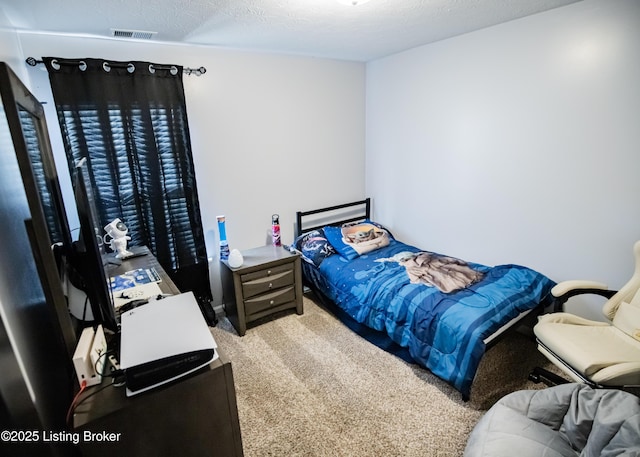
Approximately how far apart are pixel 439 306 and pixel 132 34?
2749 millimetres

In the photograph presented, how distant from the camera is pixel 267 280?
2.80m

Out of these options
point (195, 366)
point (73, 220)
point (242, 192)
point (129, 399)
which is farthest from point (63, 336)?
point (242, 192)

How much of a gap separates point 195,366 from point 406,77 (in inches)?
120

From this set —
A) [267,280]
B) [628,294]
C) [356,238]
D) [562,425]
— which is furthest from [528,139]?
[267,280]

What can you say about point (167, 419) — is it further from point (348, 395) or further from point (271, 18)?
point (271, 18)

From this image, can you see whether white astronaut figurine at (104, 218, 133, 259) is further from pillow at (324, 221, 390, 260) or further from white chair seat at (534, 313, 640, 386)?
white chair seat at (534, 313, 640, 386)

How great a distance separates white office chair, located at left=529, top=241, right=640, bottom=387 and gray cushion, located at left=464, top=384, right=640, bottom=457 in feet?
0.77

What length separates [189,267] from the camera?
110 inches

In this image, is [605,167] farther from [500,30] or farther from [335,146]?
[335,146]

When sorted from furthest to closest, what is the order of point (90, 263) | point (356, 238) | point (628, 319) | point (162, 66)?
point (356, 238) < point (162, 66) < point (628, 319) < point (90, 263)

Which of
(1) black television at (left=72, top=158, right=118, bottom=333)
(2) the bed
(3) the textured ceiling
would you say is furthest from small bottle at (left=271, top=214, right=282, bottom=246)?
(1) black television at (left=72, top=158, right=118, bottom=333)

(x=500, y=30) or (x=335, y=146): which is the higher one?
(x=500, y=30)

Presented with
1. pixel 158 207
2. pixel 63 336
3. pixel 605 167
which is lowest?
pixel 63 336

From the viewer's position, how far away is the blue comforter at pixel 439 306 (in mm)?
1977
